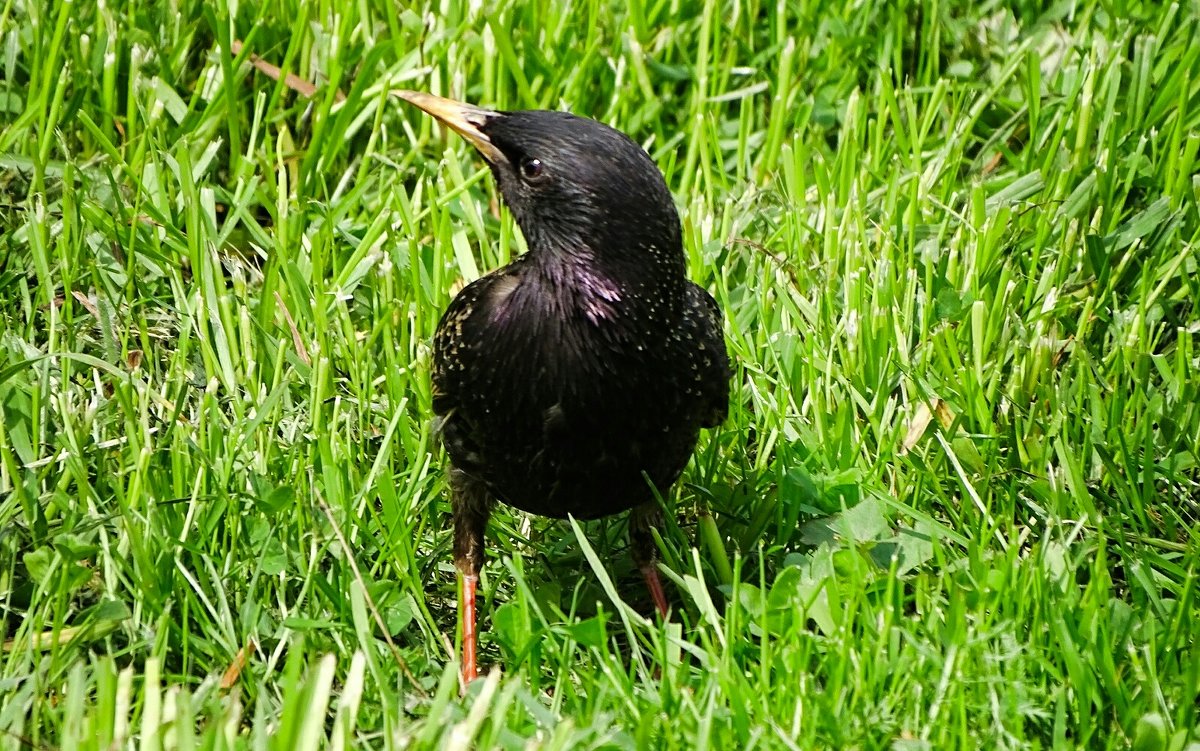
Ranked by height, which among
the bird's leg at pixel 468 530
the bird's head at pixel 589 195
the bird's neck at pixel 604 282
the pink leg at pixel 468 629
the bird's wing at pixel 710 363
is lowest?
the pink leg at pixel 468 629

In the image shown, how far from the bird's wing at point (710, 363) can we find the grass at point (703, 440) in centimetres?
29

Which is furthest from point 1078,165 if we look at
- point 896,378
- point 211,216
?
point 211,216

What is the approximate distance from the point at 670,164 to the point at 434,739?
293 cm

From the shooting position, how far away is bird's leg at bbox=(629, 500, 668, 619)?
3855mm

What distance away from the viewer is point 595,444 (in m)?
3.42

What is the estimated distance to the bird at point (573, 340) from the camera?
3.29 meters

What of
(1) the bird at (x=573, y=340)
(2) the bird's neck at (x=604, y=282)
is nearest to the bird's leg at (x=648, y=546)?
(1) the bird at (x=573, y=340)

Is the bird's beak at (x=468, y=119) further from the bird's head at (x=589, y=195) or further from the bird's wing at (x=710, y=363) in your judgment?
the bird's wing at (x=710, y=363)

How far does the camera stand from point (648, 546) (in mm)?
3926

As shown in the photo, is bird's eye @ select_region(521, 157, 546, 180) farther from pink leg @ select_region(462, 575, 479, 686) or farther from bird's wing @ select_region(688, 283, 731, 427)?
pink leg @ select_region(462, 575, 479, 686)

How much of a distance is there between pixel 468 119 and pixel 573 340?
2.16 ft

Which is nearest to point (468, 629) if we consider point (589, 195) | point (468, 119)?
point (589, 195)

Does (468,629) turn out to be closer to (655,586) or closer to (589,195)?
(655,586)

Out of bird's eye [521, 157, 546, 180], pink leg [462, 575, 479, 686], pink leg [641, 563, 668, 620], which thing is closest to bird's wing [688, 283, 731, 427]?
pink leg [641, 563, 668, 620]
